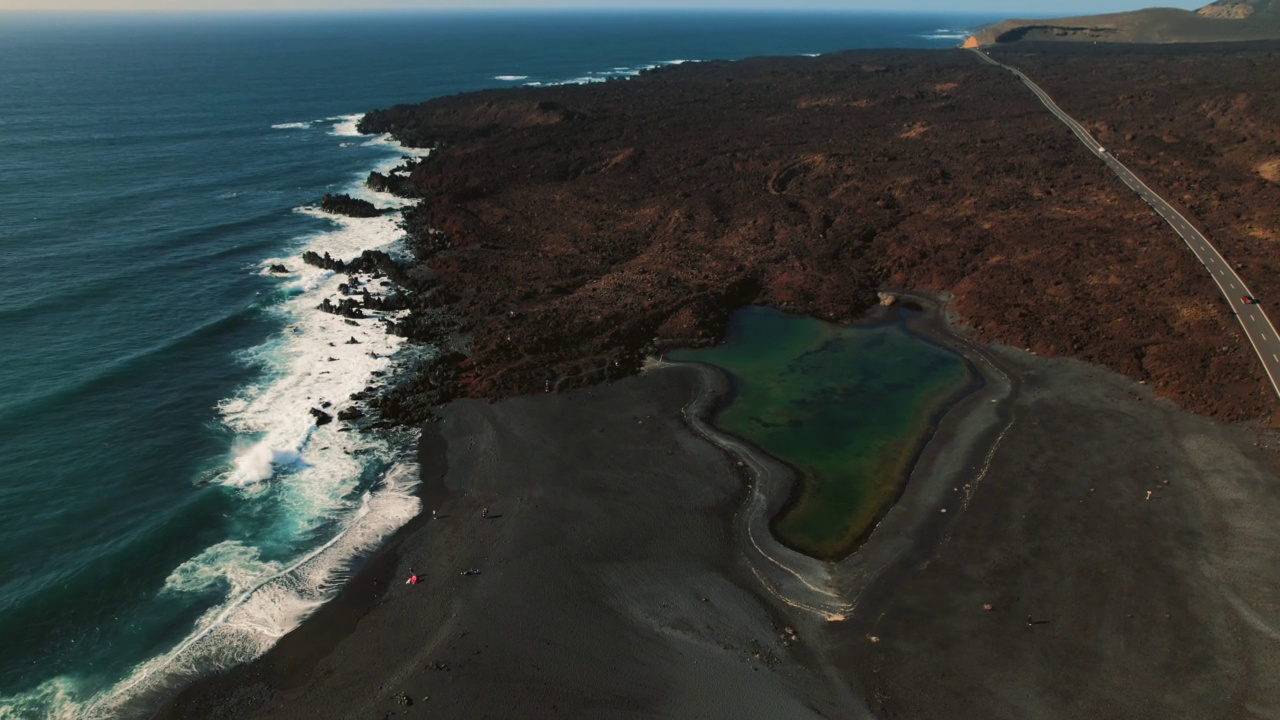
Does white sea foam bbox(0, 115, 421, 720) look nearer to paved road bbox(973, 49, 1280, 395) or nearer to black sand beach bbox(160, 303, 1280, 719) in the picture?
black sand beach bbox(160, 303, 1280, 719)

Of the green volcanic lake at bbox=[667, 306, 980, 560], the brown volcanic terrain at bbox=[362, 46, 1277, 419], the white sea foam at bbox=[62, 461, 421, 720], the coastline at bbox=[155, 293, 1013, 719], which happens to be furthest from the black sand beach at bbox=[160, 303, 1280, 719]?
the brown volcanic terrain at bbox=[362, 46, 1277, 419]

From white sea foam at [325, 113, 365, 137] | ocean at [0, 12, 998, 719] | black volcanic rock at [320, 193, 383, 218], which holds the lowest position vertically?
ocean at [0, 12, 998, 719]

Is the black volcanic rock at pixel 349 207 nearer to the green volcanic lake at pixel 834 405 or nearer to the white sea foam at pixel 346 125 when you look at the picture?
the white sea foam at pixel 346 125

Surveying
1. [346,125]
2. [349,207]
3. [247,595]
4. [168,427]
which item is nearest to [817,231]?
[349,207]

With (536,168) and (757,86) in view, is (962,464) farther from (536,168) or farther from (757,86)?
(757,86)

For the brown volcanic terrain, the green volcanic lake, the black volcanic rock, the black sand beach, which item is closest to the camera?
the black sand beach

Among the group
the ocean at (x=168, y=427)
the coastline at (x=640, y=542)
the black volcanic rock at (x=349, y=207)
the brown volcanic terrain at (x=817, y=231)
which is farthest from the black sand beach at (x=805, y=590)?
the black volcanic rock at (x=349, y=207)

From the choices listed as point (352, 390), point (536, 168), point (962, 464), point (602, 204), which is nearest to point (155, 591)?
point (352, 390)
